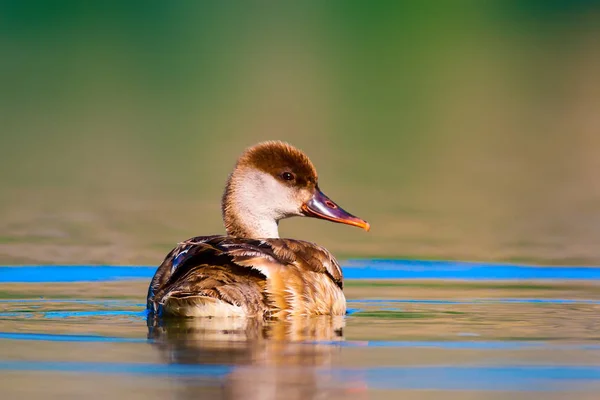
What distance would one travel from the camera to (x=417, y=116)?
102 ft

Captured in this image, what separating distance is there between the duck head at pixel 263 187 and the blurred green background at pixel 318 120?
207 centimetres

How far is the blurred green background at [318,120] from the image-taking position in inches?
634

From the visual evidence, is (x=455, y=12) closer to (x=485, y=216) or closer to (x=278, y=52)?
(x=278, y=52)

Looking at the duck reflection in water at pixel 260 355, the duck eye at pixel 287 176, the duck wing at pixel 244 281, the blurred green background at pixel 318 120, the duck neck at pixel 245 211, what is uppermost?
the blurred green background at pixel 318 120

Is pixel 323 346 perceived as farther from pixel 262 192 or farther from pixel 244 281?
pixel 262 192

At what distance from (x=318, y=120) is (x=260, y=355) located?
20.5 metres

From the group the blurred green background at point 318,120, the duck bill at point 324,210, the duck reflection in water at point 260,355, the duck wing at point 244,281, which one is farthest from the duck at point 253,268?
the blurred green background at point 318,120

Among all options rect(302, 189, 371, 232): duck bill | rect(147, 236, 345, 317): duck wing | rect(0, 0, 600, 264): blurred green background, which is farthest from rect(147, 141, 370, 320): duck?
rect(0, 0, 600, 264): blurred green background

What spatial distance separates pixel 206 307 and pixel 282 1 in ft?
176

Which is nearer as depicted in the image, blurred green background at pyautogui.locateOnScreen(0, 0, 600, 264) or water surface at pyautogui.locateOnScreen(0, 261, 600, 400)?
water surface at pyautogui.locateOnScreen(0, 261, 600, 400)

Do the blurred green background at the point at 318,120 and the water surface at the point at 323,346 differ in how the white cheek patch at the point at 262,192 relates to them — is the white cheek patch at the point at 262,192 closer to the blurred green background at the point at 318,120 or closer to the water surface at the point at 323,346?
the water surface at the point at 323,346

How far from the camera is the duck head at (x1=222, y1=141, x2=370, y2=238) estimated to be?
Result: 472 inches

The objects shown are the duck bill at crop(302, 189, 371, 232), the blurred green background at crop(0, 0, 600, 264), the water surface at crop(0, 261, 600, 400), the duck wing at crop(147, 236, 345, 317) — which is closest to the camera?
the water surface at crop(0, 261, 600, 400)

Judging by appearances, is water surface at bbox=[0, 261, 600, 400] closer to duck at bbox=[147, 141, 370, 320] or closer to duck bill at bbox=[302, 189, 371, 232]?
duck at bbox=[147, 141, 370, 320]
